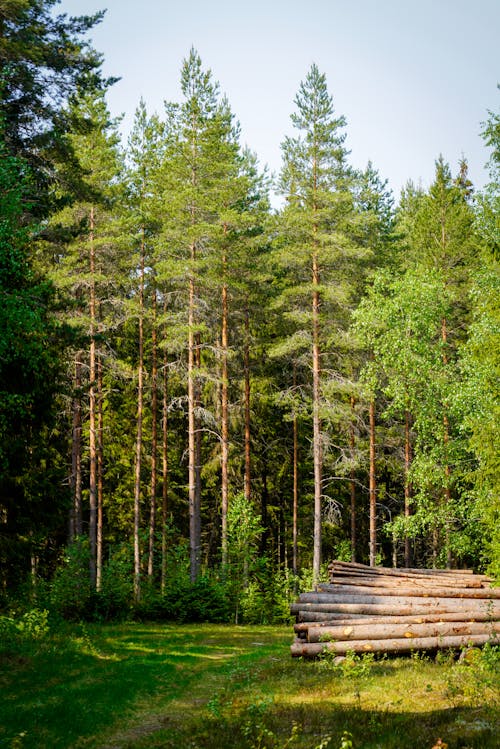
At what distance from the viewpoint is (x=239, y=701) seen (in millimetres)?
9914

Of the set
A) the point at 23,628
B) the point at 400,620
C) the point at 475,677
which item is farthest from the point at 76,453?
the point at 475,677

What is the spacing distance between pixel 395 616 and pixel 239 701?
15.7 ft

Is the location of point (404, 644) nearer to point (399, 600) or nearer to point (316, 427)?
point (399, 600)

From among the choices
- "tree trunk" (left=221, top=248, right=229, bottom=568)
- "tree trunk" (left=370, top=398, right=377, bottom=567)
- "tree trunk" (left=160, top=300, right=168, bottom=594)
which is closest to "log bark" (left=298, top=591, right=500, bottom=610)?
"tree trunk" (left=221, top=248, right=229, bottom=568)

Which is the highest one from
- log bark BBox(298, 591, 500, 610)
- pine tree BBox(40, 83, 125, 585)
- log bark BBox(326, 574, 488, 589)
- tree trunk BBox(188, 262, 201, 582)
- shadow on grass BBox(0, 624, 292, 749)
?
pine tree BBox(40, 83, 125, 585)

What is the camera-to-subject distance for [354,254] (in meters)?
25.5

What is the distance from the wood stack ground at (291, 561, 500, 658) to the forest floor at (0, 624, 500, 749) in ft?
1.14

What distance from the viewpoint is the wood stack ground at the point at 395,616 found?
38.9 ft

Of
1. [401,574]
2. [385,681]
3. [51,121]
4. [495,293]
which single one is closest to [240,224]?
[51,121]

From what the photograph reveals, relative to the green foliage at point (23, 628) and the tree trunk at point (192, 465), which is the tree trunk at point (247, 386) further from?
the green foliage at point (23, 628)

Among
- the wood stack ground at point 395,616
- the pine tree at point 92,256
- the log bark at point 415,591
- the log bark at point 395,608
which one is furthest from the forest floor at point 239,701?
the pine tree at point 92,256

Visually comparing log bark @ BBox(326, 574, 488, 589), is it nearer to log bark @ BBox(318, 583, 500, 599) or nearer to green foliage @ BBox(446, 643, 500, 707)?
log bark @ BBox(318, 583, 500, 599)

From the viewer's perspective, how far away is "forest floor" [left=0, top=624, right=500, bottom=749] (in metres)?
7.66

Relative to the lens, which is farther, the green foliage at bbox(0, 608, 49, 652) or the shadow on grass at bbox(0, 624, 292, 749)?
the green foliage at bbox(0, 608, 49, 652)
